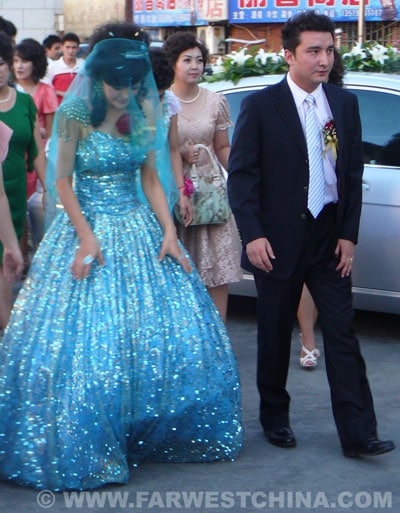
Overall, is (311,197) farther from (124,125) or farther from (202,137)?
(202,137)

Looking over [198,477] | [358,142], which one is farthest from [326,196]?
[198,477]

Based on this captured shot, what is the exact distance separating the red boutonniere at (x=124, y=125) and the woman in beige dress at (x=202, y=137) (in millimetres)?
1306

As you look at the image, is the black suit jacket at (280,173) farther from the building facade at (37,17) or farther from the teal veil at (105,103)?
the building facade at (37,17)

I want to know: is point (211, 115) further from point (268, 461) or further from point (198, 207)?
point (268, 461)

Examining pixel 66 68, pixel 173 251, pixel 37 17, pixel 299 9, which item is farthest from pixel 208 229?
pixel 37 17

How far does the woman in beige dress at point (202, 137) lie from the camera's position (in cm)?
590

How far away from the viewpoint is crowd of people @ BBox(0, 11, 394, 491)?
4195 millimetres

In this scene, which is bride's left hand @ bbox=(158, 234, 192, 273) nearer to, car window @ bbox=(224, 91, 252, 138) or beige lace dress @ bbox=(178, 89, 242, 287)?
beige lace dress @ bbox=(178, 89, 242, 287)

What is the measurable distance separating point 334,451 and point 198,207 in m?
1.72

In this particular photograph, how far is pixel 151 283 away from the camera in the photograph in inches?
175

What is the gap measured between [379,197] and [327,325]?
1.95m

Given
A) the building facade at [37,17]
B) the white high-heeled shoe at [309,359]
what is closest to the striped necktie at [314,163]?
the white high-heeled shoe at [309,359]

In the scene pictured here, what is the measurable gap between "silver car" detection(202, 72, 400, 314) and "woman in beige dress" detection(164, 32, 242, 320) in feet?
2.74

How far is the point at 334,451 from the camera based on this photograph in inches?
184
